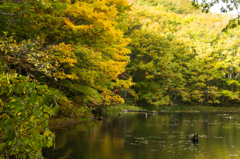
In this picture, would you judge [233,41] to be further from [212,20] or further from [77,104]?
[77,104]

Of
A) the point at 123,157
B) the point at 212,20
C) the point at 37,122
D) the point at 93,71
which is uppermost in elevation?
the point at 212,20

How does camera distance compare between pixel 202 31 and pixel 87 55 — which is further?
pixel 202 31

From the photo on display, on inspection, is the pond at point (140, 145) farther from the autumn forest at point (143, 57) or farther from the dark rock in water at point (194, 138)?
the autumn forest at point (143, 57)

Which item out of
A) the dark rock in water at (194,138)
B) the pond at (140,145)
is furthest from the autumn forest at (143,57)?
the dark rock in water at (194,138)

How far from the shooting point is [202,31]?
3928cm

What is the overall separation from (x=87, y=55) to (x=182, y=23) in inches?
1354

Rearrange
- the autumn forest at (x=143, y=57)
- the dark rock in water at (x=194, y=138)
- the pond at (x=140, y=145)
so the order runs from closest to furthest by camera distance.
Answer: the pond at (x=140, y=145)
the dark rock in water at (x=194, y=138)
the autumn forest at (x=143, y=57)

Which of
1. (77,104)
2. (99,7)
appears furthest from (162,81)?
(99,7)

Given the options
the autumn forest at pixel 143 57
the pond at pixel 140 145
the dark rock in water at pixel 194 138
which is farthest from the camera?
the autumn forest at pixel 143 57

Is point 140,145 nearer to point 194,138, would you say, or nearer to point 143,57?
point 194,138

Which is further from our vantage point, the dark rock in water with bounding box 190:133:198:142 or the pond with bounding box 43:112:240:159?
the dark rock in water with bounding box 190:133:198:142

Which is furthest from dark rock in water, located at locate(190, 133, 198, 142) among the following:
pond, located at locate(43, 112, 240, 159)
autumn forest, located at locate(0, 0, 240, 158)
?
autumn forest, located at locate(0, 0, 240, 158)

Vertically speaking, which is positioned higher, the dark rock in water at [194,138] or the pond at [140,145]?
the dark rock in water at [194,138]

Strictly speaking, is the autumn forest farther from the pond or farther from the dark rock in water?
the dark rock in water
